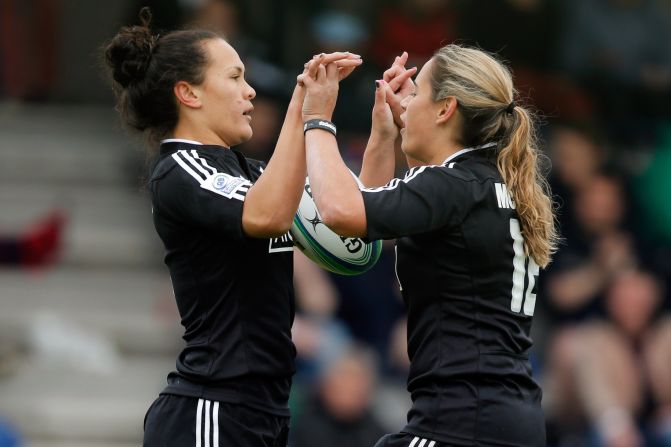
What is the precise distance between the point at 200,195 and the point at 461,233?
2.07 ft

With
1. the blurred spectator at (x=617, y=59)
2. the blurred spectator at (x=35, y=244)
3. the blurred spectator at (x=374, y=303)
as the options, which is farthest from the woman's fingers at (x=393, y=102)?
the blurred spectator at (x=35, y=244)

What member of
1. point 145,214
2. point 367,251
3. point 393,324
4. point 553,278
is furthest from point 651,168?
point 367,251

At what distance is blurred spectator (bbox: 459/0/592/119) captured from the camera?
7.57 metres

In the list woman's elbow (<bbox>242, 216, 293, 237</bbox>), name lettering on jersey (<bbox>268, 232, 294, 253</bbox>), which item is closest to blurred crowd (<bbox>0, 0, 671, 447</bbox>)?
name lettering on jersey (<bbox>268, 232, 294, 253</bbox>)

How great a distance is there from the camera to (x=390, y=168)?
12.5 ft

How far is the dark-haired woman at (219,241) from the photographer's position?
3336 mm

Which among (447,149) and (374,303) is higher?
(447,149)

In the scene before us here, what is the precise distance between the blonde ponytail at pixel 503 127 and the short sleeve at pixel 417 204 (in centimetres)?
16

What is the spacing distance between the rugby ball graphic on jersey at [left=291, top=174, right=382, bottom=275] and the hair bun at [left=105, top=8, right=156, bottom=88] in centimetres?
52

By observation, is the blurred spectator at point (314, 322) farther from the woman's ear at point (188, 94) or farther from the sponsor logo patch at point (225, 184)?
the sponsor logo patch at point (225, 184)

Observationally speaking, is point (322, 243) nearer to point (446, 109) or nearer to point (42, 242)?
point (446, 109)

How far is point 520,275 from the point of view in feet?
11.0

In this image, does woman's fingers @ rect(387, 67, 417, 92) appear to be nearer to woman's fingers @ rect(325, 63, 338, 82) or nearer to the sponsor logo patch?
woman's fingers @ rect(325, 63, 338, 82)

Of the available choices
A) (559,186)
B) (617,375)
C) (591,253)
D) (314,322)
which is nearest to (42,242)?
(314,322)
